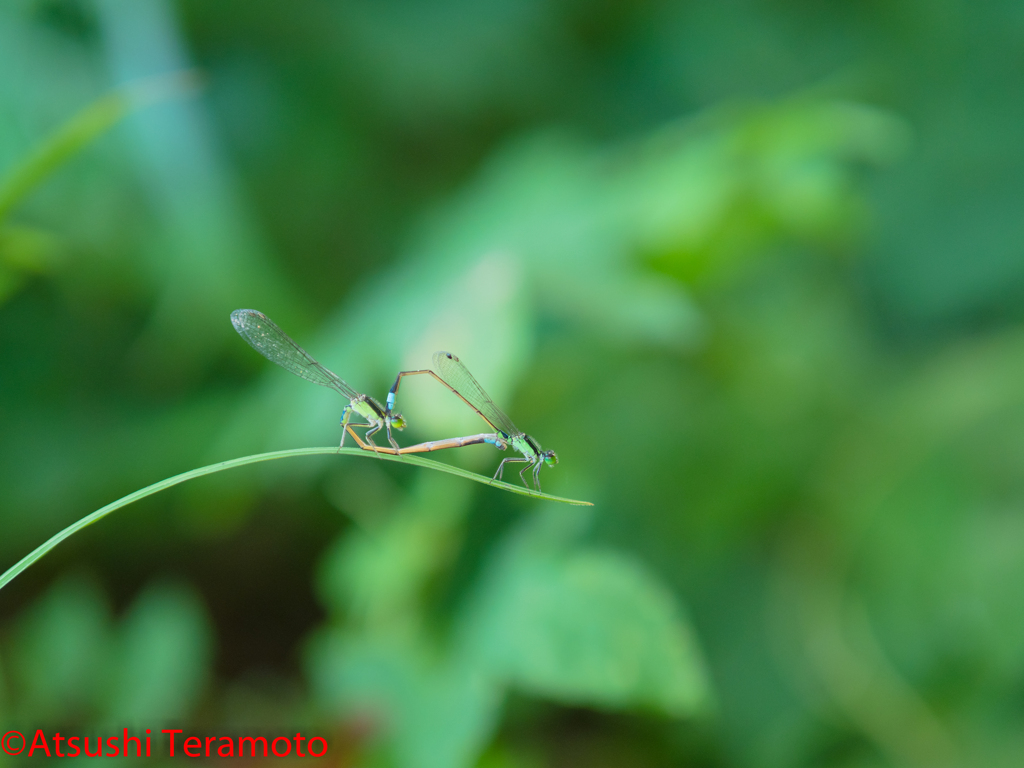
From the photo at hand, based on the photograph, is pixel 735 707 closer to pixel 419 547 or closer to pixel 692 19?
pixel 419 547

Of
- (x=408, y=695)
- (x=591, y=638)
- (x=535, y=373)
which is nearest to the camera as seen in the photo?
(x=591, y=638)

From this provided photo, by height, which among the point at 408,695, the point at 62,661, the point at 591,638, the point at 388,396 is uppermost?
the point at 388,396

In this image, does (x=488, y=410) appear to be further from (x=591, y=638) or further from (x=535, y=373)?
(x=535, y=373)

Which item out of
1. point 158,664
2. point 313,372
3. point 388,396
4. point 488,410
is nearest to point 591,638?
point 488,410

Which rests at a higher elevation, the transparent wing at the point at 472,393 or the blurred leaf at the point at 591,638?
the transparent wing at the point at 472,393

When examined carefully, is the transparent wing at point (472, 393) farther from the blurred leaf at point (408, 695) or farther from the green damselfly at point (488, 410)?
the blurred leaf at point (408, 695)

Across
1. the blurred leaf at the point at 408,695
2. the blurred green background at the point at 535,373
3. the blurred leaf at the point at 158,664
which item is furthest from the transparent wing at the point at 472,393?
the blurred leaf at the point at 158,664
